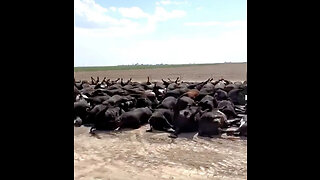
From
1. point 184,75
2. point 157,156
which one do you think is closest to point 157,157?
point 157,156

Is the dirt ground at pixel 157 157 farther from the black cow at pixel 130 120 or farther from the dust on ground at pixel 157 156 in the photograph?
the black cow at pixel 130 120

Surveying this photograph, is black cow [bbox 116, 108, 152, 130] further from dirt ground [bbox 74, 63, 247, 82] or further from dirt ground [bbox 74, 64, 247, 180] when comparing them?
dirt ground [bbox 74, 63, 247, 82]

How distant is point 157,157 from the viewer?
19.7ft

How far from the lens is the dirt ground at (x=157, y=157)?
5.06 m

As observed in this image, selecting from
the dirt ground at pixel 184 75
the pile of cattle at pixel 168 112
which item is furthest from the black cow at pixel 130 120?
the dirt ground at pixel 184 75

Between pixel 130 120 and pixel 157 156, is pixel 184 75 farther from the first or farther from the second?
pixel 157 156

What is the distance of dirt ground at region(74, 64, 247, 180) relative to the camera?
506 cm

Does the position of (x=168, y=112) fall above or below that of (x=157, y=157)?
above

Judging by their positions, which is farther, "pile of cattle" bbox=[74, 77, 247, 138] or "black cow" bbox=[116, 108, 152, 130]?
"black cow" bbox=[116, 108, 152, 130]

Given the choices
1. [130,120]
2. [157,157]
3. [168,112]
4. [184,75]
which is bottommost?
[157,157]

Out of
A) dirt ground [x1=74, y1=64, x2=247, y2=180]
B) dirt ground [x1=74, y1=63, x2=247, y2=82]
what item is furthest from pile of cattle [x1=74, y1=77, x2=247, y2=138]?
dirt ground [x1=74, y1=63, x2=247, y2=82]
